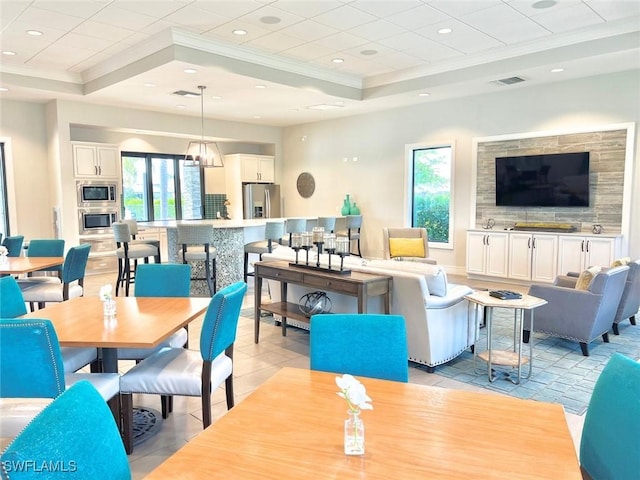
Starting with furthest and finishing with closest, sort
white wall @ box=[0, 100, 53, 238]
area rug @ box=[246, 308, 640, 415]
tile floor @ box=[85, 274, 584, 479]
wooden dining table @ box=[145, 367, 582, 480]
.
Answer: white wall @ box=[0, 100, 53, 238] < area rug @ box=[246, 308, 640, 415] < tile floor @ box=[85, 274, 584, 479] < wooden dining table @ box=[145, 367, 582, 480]

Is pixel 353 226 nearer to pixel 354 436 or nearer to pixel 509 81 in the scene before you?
pixel 509 81

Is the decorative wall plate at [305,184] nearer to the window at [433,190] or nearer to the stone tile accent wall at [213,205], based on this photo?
the stone tile accent wall at [213,205]

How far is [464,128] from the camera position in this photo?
25.2ft

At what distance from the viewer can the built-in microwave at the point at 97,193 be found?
7.99m

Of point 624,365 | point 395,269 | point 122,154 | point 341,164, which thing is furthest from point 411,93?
point 624,365

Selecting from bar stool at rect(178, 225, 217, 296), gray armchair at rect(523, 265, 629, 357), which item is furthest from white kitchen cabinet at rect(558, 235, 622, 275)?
bar stool at rect(178, 225, 217, 296)

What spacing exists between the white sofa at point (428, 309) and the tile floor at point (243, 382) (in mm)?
217

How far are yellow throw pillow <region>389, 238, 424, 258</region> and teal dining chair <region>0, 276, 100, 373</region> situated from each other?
502cm

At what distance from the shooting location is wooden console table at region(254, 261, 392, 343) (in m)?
3.63

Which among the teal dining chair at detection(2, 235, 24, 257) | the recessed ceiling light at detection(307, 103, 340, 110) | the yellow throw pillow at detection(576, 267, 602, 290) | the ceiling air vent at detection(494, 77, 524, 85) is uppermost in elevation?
the recessed ceiling light at detection(307, 103, 340, 110)

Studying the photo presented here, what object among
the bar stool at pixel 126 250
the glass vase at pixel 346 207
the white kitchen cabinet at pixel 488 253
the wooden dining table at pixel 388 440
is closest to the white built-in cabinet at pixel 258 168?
the glass vase at pixel 346 207

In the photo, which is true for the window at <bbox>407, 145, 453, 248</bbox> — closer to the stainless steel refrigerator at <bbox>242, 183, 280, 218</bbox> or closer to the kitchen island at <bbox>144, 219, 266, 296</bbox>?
the kitchen island at <bbox>144, 219, 266, 296</bbox>

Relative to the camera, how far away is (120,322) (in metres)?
2.61

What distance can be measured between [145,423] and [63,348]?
2.28ft
